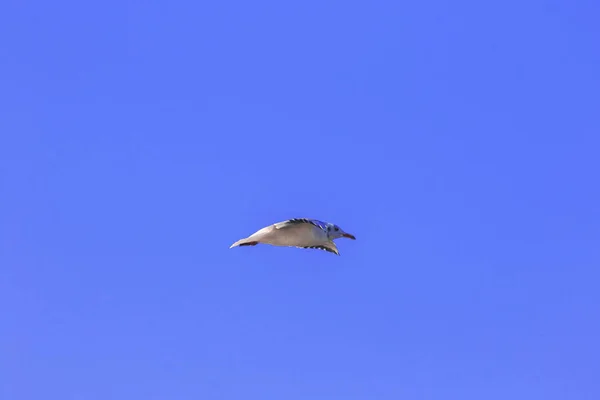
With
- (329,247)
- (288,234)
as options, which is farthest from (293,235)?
(329,247)

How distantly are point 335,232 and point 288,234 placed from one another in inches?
160

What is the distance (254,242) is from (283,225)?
6.09 ft

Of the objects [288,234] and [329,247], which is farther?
[329,247]

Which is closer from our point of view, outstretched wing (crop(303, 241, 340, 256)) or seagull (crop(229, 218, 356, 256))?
seagull (crop(229, 218, 356, 256))

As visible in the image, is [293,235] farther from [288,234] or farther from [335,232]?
[335,232]

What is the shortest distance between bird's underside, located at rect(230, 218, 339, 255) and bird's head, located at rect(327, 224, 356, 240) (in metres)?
1.26

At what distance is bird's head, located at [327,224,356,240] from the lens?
51.2 meters

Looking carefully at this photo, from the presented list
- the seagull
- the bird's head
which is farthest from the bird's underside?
the bird's head

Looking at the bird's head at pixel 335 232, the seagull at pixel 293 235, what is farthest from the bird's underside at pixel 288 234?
the bird's head at pixel 335 232

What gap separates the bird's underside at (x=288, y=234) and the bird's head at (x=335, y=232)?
126 centimetres

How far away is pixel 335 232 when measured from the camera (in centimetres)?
5169

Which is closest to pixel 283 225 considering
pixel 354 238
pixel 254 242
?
pixel 254 242

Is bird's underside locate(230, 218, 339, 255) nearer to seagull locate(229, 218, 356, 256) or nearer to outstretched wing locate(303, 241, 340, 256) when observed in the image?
seagull locate(229, 218, 356, 256)

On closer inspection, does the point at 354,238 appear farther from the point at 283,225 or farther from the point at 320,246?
the point at 283,225
